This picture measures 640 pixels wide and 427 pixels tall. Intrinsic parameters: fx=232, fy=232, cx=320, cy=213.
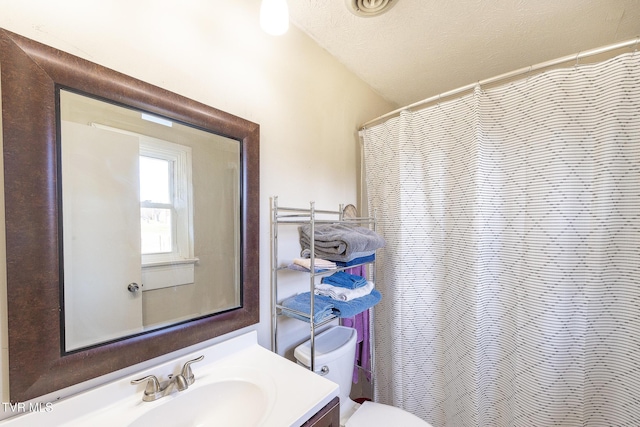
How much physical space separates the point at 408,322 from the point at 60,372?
4.58 ft

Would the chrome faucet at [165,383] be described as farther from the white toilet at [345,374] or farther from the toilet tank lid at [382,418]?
the toilet tank lid at [382,418]

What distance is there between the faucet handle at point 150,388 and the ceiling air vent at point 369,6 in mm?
1614

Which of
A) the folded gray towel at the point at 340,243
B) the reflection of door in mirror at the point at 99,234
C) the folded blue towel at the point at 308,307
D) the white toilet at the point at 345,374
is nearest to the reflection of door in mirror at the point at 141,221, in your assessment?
the reflection of door in mirror at the point at 99,234

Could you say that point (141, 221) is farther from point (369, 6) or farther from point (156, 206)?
point (369, 6)

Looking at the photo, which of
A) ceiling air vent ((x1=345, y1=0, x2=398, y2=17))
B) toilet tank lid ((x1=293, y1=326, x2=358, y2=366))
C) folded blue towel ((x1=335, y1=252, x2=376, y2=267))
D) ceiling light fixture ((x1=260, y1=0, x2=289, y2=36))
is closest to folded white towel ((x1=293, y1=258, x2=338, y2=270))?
folded blue towel ((x1=335, y1=252, x2=376, y2=267))

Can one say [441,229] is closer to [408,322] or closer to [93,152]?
[408,322]

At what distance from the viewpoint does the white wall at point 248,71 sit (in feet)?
2.11

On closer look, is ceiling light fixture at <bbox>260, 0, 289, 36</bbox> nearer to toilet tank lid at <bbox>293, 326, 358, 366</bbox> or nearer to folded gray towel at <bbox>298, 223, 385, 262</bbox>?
folded gray towel at <bbox>298, 223, 385, 262</bbox>

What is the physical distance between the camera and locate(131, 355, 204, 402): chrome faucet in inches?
26.7

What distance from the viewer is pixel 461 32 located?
1239 millimetres

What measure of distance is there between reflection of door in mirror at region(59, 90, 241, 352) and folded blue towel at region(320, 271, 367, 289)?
1.52 ft

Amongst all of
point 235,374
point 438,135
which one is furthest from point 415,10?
point 235,374

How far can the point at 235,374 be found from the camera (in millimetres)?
818

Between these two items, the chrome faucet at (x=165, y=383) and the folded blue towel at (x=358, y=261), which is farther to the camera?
the folded blue towel at (x=358, y=261)
